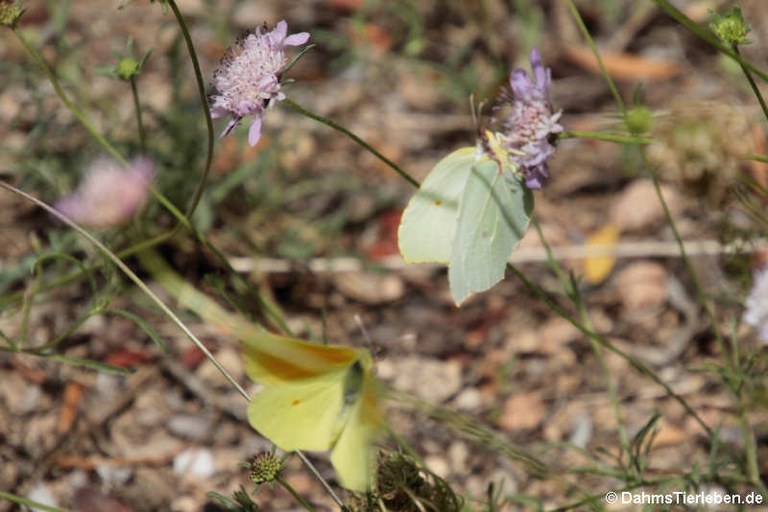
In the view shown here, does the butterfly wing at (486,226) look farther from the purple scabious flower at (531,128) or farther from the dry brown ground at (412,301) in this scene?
the dry brown ground at (412,301)

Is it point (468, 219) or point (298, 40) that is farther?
point (468, 219)

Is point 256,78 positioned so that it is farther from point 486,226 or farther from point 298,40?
point 486,226

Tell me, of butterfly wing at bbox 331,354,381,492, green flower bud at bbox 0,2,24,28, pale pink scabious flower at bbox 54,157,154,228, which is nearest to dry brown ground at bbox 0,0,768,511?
pale pink scabious flower at bbox 54,157,154,228

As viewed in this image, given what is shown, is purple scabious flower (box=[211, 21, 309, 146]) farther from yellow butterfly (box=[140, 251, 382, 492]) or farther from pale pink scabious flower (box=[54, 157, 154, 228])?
pale pink scabious flower (box=[54, 157, 154, 228])

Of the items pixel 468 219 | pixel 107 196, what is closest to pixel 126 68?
pixel 107 196

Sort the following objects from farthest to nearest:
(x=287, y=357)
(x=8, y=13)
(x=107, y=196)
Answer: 1. (x=107, y=196)
2. (x=8, y=13)
3. (x=287, y=357)

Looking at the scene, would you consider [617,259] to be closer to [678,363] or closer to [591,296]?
[591,296]

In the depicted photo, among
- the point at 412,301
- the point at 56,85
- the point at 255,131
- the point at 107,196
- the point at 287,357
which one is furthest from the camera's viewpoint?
the point at 412,301

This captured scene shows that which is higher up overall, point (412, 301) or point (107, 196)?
point (107, 196)
